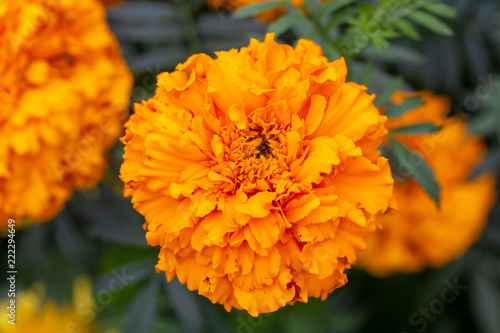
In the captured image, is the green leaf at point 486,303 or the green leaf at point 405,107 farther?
the green leaf at point 486,303

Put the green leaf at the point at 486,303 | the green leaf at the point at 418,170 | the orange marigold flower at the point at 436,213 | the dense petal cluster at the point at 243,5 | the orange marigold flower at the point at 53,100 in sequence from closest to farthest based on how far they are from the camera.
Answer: the green leaf at the point at 418,170 < the orange marigold flower at the point at 53,100 < the dense petal cluster at the point at 243,5 < the orange marigold flower at the point at 436,213 < the green leaf at the point at 486,303

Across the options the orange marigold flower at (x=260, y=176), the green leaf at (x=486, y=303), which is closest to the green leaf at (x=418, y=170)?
the orange marigold flower at (x=260, y=176)

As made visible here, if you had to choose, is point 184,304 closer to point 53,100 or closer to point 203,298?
point 203,298

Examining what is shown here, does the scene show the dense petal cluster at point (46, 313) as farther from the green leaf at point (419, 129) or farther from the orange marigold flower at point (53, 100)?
the green leaf at point (419, 129)

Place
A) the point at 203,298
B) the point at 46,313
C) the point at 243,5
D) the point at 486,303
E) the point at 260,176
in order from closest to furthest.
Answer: the point at 260,176 < the point at 243,5 < the point at 203,298 < the point at 486,303 < the point at 46,313

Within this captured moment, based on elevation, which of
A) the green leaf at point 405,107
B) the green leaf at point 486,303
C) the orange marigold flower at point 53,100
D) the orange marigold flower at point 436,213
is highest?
the green leaf at point 405,107

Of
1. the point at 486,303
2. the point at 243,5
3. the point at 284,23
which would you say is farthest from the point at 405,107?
the point at 486,303

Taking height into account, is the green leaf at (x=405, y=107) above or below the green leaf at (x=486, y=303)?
above
